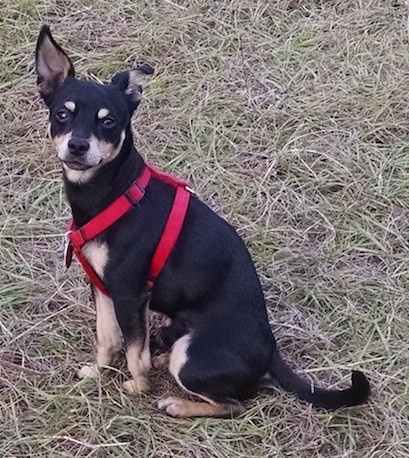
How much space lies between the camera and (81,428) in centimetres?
314

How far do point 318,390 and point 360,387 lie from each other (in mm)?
202

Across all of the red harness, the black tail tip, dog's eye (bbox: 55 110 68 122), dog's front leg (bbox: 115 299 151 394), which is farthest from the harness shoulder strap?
the black tail tip

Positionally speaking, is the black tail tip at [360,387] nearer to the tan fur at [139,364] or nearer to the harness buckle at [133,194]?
the tan fur at [139,364]

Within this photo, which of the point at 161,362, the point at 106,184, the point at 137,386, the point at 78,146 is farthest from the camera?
the point at 161,362

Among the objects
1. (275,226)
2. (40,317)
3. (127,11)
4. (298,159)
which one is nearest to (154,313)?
(40,317)

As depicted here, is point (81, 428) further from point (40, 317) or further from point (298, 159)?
point (298, 159)

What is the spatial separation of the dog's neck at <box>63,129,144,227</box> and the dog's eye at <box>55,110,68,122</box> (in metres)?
0.22

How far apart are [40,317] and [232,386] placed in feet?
3.27

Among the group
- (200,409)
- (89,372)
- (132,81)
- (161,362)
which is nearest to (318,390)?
(200,409)

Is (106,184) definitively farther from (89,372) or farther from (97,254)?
(89,372)

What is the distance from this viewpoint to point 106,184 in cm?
306

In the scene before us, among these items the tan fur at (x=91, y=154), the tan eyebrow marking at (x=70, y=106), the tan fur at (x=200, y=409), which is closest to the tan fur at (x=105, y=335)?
the tan fur at (x=200, y=409)

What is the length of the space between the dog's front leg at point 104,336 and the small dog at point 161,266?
0.08 m

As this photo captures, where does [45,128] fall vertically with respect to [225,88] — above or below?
below
